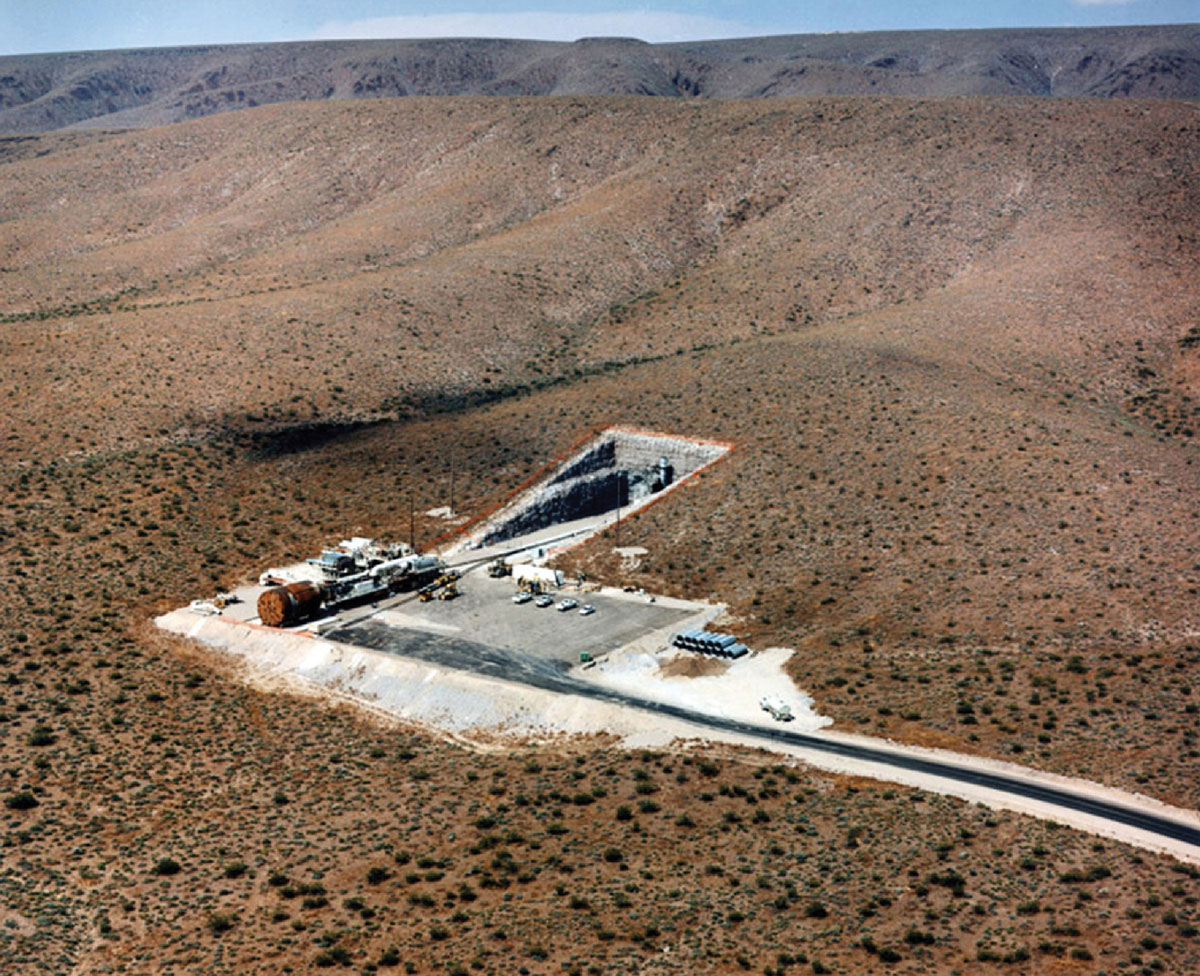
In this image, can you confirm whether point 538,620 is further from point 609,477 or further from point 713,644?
point 609,477

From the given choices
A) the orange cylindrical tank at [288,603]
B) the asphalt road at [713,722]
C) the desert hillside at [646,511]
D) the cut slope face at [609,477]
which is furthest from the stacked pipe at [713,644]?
the cut slope face at [609,477]

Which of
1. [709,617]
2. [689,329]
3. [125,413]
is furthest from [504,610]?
[689,329]

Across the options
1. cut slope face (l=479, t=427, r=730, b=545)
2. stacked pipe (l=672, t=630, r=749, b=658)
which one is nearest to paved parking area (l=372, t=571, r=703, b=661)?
stacked pipe (l=672, t=630, r=749, b=658)

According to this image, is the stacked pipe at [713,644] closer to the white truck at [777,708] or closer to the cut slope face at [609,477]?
the white truck at [777,708]

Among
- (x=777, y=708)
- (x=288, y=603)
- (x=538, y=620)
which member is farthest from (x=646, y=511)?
(x=777, y=708)

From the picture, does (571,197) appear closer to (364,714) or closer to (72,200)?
(72,200)

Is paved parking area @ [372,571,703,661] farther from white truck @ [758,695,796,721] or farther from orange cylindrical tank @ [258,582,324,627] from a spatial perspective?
white truck @ [758,695,796,721]
